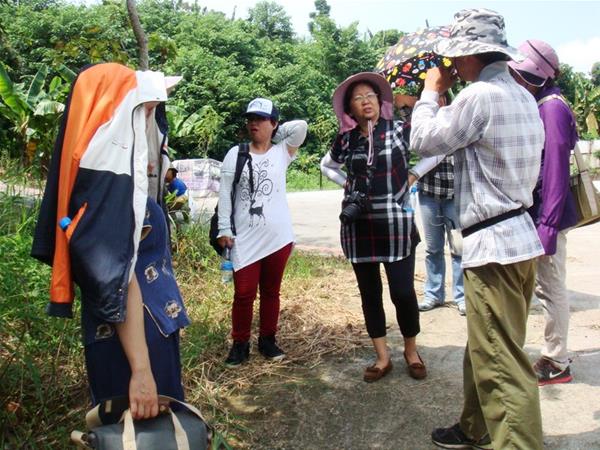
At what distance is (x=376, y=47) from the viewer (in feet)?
98.2

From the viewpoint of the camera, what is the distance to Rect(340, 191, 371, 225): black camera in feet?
10.8

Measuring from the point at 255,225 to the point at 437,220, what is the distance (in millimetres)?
1701

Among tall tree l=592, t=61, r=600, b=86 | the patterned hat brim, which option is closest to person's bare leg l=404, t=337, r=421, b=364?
the patterned hat brim

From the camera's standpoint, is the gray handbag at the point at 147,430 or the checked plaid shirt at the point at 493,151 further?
the checked plaid shirt at the point at 493,151

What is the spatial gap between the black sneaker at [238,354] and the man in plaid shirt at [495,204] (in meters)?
1.81

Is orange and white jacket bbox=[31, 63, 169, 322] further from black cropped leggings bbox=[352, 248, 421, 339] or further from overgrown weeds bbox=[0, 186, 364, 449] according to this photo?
black cropped leggings bbox=[352, 248, 421, 339]

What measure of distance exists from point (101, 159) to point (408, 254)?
7.14ft

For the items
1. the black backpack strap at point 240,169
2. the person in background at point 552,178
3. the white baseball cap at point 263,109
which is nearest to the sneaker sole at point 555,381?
the person in background at point 552,178

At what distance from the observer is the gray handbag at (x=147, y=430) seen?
5.15ft

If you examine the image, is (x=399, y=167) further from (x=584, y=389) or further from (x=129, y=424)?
(x=129, y=424)

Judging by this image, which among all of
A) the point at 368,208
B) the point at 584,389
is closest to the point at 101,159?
the point at 368,208

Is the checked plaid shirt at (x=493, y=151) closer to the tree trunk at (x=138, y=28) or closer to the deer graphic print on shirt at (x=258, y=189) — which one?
the deer graphic print on shirt at (x=258, y=189)

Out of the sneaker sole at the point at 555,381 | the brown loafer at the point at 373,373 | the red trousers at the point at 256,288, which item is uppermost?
the red trousers at the point at 256,288

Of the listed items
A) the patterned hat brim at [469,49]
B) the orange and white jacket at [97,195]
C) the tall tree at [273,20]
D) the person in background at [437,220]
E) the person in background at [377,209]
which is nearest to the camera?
the orange and white jacket at [97,195]
